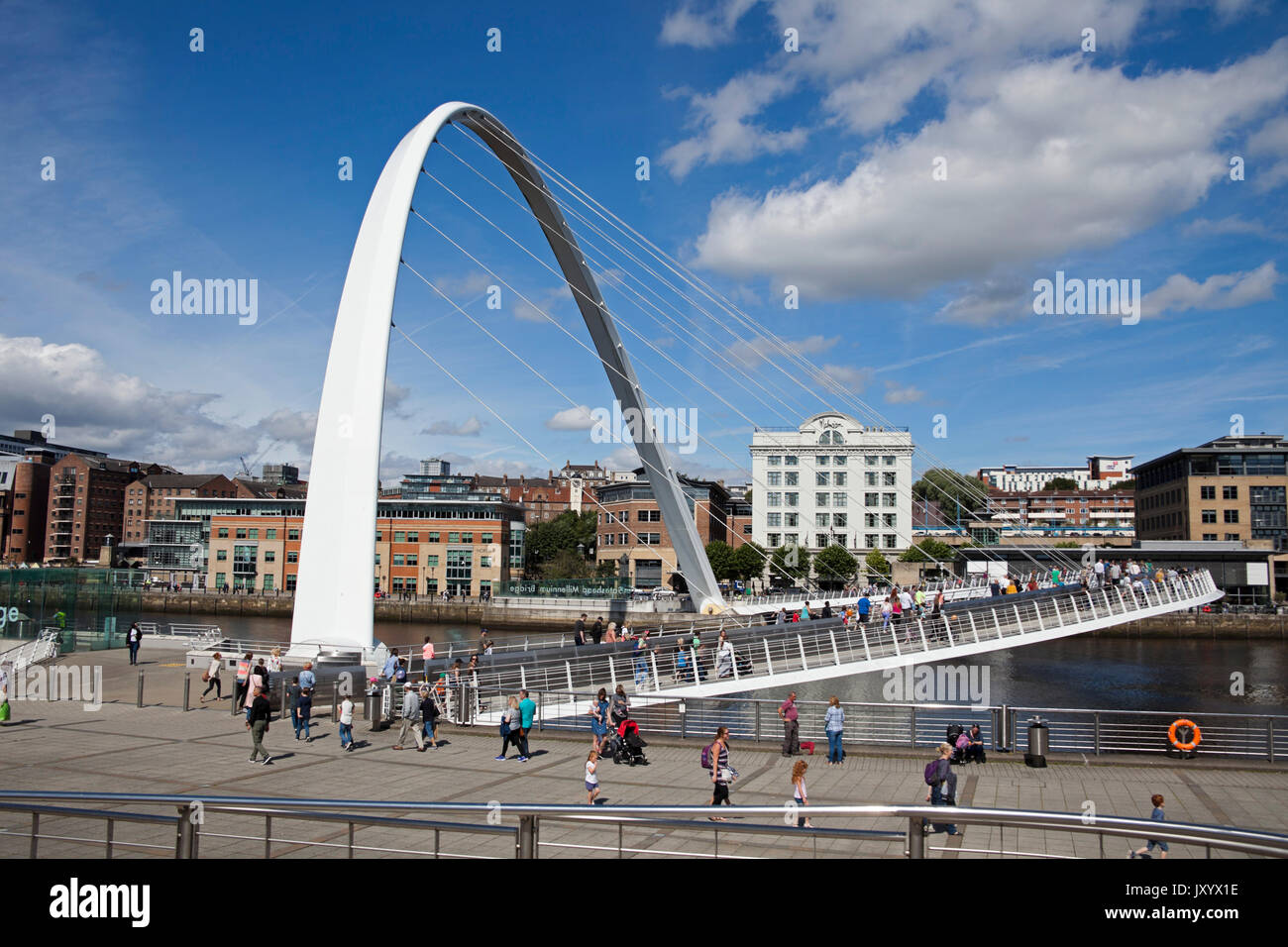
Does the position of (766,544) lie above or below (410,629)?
above

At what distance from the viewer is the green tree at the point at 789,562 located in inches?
2908

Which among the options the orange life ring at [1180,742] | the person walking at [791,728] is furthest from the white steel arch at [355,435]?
the orange life ring at [1180,742]

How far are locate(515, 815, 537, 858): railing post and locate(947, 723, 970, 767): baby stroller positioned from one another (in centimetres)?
937

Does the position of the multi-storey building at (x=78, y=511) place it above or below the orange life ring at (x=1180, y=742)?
above

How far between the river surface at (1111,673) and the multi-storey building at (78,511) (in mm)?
78668

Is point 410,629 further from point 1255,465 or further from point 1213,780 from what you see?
point 1255,465

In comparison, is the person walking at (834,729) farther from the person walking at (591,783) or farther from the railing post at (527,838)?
the railing post at (527,838)

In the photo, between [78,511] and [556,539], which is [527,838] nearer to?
[556,539]

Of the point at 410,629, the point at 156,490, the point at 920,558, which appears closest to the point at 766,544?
the point at 920,558

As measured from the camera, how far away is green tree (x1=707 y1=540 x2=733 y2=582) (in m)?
74.1

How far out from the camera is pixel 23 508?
413ft

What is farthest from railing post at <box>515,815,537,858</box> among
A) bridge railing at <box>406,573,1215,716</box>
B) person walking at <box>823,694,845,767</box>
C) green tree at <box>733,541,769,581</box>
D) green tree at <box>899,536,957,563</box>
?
green tree at <box>899,536,957,563</box>
